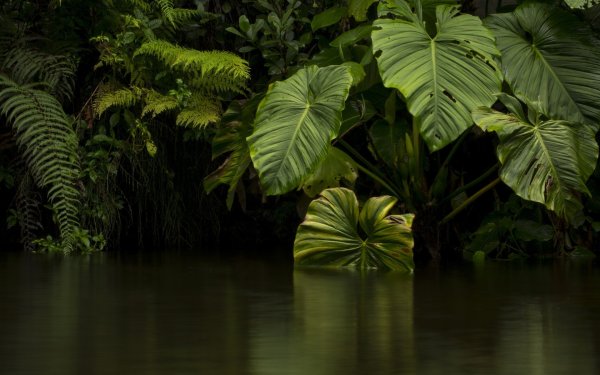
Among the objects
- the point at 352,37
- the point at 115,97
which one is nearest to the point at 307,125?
the point at 352,37

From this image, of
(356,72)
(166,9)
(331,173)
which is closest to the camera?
(356,72)

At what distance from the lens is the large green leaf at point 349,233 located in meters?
6.14

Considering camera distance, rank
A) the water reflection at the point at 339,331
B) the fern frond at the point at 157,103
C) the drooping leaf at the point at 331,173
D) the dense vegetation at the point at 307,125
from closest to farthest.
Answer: the water reflection at the point at 339,331 < the dense vegetation at the point at 307,125 < the drooping leaf at the point at 331,173 < the fern frond at the point at 157,103

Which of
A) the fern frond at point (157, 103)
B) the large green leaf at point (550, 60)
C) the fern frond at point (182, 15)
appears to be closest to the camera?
the large green leaf at point (550, 60)

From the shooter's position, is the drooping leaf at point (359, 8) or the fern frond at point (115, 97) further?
the fern frond at point (115, 97)

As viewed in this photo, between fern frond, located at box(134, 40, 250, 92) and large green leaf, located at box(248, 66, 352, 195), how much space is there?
0.64 m

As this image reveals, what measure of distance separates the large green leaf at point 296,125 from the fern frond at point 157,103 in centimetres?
89

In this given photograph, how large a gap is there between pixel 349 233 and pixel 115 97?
1.86 meters

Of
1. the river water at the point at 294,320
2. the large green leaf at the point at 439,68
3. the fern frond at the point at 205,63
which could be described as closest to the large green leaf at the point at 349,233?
the river water at the point at 294,320

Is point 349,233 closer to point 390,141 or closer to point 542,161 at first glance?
point 390,141

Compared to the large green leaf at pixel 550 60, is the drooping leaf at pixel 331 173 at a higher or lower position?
lower

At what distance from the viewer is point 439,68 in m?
6.23

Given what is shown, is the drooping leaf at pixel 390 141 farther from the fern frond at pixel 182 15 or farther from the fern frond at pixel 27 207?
the fern frond at pixel 27 207

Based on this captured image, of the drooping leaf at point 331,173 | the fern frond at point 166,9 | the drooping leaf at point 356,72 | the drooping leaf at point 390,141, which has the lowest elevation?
the drooping leaf at point 331,173
